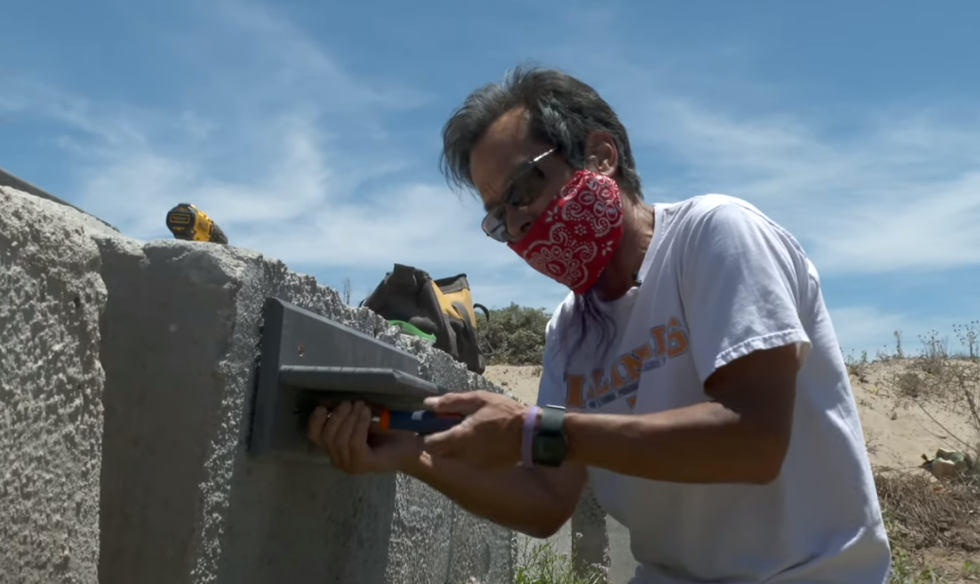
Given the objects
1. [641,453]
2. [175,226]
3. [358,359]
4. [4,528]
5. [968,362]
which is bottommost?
[4,528]

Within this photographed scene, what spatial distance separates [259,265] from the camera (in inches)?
75.2

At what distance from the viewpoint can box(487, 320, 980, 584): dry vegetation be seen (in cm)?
697

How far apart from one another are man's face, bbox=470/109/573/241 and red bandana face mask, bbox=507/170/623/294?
31 millimetres

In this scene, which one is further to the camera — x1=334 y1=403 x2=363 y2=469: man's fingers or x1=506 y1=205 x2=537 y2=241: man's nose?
x1=506 y1=205 x2=537 y2=241: man's nose

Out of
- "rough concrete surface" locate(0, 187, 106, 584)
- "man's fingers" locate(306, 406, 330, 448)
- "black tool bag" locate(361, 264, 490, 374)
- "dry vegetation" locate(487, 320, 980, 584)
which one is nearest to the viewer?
"rough concrete surface" locate(0, 187, 106, 584)

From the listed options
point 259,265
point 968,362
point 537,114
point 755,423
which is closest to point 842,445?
point 755,423

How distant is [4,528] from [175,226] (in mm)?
2405

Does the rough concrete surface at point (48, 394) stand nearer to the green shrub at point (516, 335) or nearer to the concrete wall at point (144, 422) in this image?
the concrete wall at point (144, 422)

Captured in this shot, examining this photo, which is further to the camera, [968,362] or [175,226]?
→ [968,362]

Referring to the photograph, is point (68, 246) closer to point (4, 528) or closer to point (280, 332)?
point (4, 528)

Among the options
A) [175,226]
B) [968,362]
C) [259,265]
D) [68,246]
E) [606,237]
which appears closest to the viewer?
[68,246]

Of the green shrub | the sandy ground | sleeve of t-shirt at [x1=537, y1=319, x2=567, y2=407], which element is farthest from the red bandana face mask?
the green shrub

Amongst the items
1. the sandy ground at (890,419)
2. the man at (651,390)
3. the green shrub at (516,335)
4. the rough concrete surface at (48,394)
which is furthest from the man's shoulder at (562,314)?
the green shrub at (516,335)

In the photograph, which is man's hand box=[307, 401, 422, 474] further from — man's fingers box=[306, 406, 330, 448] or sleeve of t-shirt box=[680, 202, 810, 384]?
sleeve of t-shirt box=[680, 202, 810, 384]
